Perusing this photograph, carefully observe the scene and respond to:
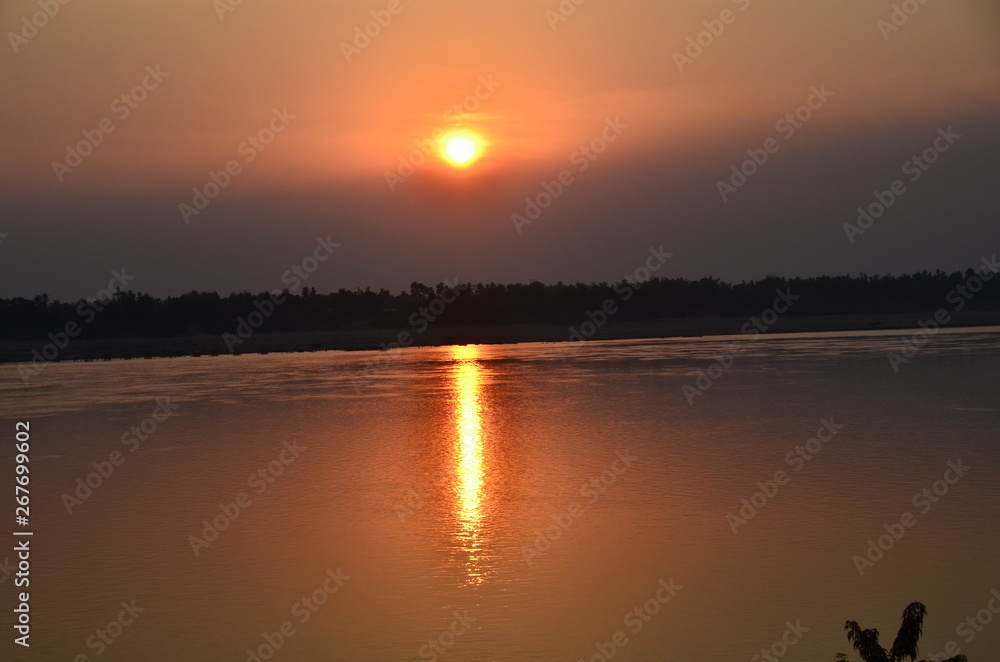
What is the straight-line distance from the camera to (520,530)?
12461mm

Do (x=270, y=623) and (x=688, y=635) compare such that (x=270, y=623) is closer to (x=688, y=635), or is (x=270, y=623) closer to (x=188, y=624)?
(x=188, y=624)

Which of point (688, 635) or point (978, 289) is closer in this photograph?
point (688, 635)

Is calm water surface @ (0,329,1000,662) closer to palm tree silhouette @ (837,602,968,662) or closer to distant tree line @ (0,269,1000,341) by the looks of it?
palm tree silhouette @ (837,602,968,662)

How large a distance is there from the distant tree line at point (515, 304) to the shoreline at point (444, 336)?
177 centimetres

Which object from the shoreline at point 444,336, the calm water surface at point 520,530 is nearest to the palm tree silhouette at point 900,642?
the calm water surface at point 520,530

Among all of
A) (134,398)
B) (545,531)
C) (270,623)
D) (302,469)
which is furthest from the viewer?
(134,398)

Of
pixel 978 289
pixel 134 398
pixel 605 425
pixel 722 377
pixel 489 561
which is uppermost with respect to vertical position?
pixel 978 289

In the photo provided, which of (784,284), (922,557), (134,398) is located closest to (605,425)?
(922,557)

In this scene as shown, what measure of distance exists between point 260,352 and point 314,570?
6609 cm

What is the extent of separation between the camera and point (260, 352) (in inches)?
2968

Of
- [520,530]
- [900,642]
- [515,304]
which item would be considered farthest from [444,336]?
[900,642]

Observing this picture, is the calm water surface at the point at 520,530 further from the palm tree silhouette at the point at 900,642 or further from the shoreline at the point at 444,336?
the shoreline at the point at 444,336

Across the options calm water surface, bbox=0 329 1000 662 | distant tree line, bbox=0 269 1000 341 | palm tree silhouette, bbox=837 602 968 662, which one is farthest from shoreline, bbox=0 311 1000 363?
palm tree silhouette, bbox=837 602 968 662

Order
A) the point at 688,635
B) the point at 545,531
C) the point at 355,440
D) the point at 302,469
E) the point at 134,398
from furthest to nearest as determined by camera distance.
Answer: the point at 134,398, the point at 355,440, the point at 302,469, the point at 545,531, the point at 688,635
